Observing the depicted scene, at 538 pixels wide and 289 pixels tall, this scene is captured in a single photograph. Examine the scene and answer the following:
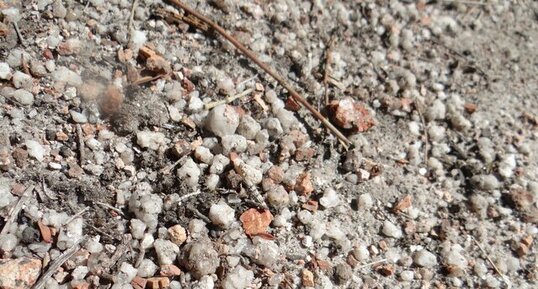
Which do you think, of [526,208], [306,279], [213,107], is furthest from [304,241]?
[526,208]

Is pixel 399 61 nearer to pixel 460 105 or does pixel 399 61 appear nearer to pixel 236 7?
pixel 460 105

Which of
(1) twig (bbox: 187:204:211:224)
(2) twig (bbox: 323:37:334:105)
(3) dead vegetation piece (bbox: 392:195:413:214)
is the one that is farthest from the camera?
(2) twig (bbox: 323:37:334:105)

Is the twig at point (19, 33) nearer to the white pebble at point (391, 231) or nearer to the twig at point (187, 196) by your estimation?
the twig at point (187, 196)

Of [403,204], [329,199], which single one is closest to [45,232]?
[329,199]

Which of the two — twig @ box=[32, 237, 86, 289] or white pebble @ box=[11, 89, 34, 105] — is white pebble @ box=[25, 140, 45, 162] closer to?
white pebble @ box=[11, 89, 34, 105]

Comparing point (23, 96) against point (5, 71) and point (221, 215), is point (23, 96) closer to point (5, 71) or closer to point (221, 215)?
point (5, 71)

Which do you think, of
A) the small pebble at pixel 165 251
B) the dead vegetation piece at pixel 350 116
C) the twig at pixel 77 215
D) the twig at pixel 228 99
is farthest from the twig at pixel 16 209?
the dead vegetation piece at pixel 350 116

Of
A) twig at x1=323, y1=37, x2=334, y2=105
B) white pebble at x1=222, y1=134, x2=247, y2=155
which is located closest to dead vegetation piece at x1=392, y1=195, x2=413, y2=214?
twig at x1=323, y1=37, x2=334, y2=105
